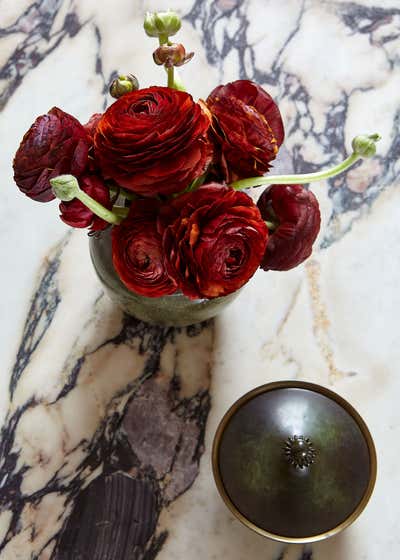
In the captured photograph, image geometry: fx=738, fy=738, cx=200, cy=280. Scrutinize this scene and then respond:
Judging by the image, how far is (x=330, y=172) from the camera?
526mm

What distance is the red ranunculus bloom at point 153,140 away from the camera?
0.47 m

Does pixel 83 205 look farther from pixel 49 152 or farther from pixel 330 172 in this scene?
pixel 330 172

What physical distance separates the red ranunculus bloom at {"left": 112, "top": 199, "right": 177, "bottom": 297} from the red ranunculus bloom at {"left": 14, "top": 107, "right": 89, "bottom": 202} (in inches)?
2.0

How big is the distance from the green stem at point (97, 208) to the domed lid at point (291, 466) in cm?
27

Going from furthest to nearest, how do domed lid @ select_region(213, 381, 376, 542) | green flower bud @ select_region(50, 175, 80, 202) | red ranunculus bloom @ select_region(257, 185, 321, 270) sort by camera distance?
domed lid @ select_region(213, 381, 376, 542) → red ranunculus bloom @ select_region(257, 185, 321, 270) → green flower bud @ select_region(50, 175, 80, 202)

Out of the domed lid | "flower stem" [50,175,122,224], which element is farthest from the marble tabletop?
"flower stem" [50,175,122,224]

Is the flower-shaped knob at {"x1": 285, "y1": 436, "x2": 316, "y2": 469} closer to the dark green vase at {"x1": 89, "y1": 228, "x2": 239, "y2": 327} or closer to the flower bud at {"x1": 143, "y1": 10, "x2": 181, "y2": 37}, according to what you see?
the dark green vase at {"x1": 89, "y1": 228, "x2": 239, "y2": 327}

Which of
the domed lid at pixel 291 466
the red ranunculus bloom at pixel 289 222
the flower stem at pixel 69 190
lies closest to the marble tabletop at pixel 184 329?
the domed lid at pixel 291 466

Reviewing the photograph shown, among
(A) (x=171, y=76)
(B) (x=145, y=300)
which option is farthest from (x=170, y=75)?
(B) (x=145, y=300)

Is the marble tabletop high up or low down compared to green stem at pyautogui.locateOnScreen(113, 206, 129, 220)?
down

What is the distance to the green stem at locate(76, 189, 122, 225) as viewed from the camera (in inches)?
18.5

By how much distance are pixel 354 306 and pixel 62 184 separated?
0.45 metres

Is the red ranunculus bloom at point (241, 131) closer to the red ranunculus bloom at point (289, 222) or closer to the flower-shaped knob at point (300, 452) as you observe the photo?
the red ranunculus bloom at point (289, 222)

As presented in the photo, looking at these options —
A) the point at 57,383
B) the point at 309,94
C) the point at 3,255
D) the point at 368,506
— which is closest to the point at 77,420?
the point at 57,383
